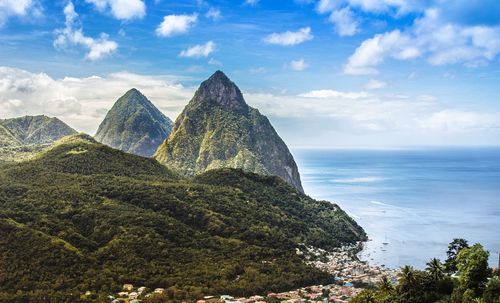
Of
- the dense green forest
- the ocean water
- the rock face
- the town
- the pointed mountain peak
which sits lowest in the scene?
the town

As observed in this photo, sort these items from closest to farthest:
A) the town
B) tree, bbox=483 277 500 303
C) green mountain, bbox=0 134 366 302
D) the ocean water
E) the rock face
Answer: tree, bbox=483 277 500 303
the town
green mountain, bbox=0 134 366 302
the ocean water
the rock face

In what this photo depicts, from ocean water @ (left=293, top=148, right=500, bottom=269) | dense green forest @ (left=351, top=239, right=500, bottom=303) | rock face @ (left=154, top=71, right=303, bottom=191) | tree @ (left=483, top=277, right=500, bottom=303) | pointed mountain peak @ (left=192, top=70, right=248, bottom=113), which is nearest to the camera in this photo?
tree @ (left=483, top=277, right=500, bottom=303)

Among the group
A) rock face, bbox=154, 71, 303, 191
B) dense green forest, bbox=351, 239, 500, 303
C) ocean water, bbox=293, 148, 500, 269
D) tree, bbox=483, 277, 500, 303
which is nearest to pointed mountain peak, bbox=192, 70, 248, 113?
rock face, bbox=154, 71, 303, 191

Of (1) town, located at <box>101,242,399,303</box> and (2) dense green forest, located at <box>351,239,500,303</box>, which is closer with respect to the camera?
(2) dense green forest, located at <box>351,239,500,303</box>

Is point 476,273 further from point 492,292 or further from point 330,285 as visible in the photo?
point 330,285

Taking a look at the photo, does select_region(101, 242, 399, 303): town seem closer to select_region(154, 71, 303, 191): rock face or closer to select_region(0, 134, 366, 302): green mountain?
select_region(0, 134, 366, 302): green mountain

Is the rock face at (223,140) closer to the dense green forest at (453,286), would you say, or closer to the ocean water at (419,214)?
the ocean water at (419,214)

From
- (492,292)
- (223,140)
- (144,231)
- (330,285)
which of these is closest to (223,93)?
(223,140)

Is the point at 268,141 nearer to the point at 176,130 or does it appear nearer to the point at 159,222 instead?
the point at 176,130

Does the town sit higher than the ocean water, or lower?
lower
